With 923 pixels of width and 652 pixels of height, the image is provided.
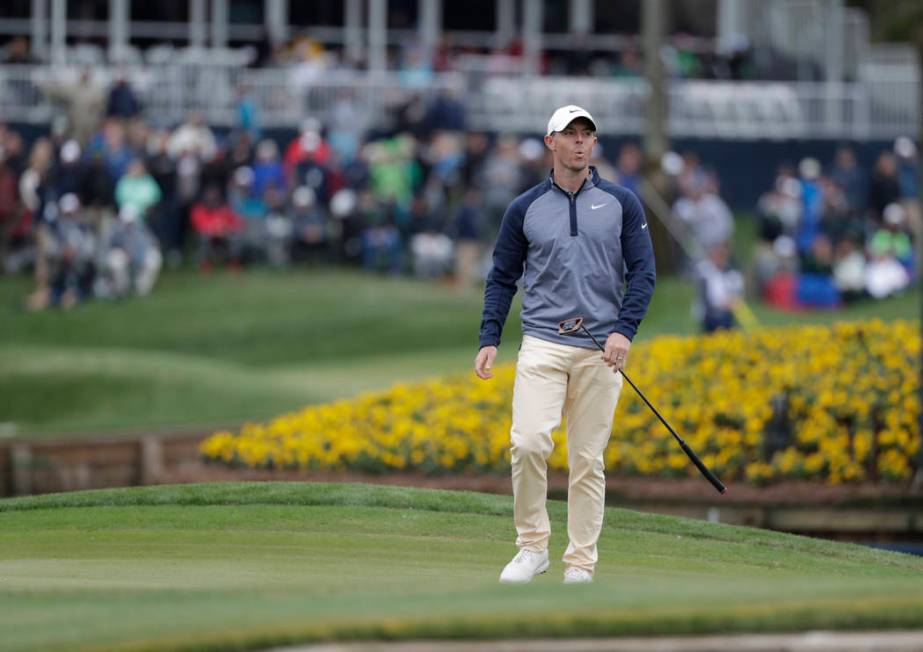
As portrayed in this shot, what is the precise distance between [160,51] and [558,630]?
96.7 ft

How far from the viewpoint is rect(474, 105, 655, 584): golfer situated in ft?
27.8

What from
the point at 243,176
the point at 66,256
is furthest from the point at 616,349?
the point at 243,176

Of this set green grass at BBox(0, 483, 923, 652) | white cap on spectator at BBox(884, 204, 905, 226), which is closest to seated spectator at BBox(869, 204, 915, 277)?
white cap on spectator at BBox(884, 204, 905, 226)

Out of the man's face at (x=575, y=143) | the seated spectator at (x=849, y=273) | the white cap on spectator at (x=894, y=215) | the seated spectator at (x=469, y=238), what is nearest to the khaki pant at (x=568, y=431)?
the man's face at (x=575, y=143)

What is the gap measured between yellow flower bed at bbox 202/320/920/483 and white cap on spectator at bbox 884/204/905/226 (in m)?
12.8

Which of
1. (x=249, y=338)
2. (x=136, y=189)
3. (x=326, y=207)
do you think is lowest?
(x=249, y=338)

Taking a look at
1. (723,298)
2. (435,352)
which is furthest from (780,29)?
(723,298)

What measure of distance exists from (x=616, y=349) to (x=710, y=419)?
6022 millimetres

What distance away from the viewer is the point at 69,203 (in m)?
26.6

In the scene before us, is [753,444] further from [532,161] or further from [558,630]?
[532,161]

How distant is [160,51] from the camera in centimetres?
3466

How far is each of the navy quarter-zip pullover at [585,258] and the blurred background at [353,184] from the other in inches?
307

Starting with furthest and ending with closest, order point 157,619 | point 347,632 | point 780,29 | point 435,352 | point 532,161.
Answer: point 780,29 < point 532,161 < point 435,352 < point 157,619 < point 347,632

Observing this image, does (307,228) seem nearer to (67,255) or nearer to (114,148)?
(114,148)
